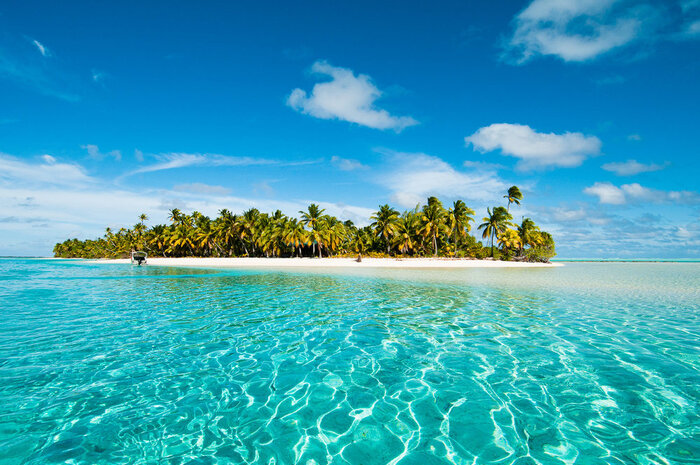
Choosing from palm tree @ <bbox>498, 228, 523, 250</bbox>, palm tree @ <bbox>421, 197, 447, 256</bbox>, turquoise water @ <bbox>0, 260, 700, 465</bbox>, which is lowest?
turquoise water @ <bbox>0, 260, 700, 465</bbox>

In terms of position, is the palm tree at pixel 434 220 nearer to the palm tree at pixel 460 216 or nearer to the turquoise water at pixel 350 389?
the palm tree at pixel 460 216

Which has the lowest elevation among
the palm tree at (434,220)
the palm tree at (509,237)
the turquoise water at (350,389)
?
the turquoise water at (350,389)

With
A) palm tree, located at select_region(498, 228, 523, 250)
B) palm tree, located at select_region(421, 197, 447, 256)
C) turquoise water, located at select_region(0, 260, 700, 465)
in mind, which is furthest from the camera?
palm tree, located at select_region(498, 228, 523, 250)

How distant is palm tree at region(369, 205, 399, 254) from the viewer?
6123 cm

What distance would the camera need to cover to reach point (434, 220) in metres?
57.7

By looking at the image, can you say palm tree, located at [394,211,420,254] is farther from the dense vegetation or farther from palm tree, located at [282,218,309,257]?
palm tree, located at [282,218,309,257]

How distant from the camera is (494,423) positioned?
4867 mm

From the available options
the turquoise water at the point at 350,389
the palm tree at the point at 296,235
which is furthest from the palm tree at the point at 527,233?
the turquoise water at the point at 350,389

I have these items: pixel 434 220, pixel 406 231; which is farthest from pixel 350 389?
pixel 406 231

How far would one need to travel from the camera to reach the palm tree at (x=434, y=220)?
57.4m

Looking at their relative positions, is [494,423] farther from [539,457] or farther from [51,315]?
[51,315]

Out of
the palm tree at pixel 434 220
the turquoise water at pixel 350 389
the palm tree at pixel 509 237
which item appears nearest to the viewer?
the turquoise water at pixel 350 389

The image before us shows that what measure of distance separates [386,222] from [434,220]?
9.16m

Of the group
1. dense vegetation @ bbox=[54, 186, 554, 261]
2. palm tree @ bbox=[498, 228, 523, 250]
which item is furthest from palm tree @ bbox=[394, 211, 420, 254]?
palm tree @ bbox=[498, 228, 523, 250]
